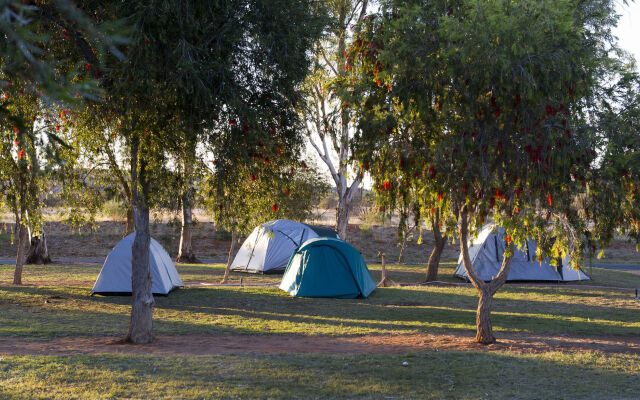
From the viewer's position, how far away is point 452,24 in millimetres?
8695

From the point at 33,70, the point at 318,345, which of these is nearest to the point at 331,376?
the point at 318,345

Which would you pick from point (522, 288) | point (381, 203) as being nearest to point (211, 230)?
point (522, 288)

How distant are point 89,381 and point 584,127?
25.9ft

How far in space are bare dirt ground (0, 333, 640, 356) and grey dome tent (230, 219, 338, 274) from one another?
1434 centimetres

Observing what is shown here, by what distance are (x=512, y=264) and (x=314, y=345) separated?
15.1 m

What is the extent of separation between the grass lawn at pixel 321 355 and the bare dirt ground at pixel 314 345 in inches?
18.3

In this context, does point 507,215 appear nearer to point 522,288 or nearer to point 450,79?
point 450,79

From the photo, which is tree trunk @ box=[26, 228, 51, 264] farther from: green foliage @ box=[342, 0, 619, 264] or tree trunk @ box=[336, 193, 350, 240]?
green foliage @ box=[342, 0, 619, 264]

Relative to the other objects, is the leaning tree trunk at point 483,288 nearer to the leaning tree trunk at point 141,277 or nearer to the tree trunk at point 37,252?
the leaning tree trunk at point 141,277

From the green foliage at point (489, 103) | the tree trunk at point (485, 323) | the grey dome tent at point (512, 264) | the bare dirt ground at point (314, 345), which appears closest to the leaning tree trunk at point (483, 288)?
the tree trunk at point (485, 323)

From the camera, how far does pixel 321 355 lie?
9.63 m

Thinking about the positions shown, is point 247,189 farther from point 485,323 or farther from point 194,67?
point 485,323

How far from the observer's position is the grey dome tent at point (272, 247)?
2614cm

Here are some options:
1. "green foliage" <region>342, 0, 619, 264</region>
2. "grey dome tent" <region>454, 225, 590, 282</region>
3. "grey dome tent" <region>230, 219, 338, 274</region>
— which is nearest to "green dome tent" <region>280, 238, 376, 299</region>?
"grey dome tent" <region>454, 225, 590, 282</region>
